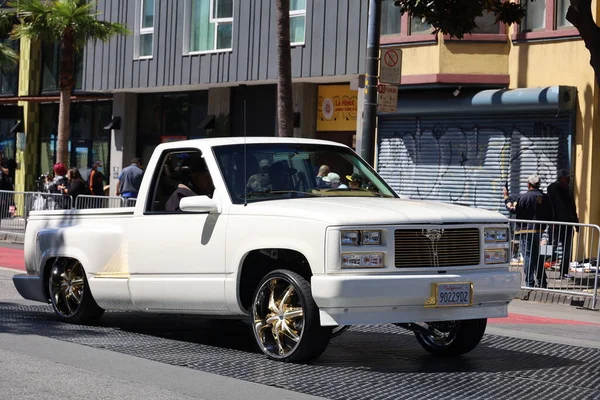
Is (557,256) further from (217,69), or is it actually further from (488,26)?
(217,69)

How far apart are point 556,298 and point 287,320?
821cm

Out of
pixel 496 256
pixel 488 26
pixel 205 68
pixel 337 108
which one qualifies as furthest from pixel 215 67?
pixel 496 256

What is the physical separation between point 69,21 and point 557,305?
18.8m

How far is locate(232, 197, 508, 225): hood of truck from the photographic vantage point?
8641mm

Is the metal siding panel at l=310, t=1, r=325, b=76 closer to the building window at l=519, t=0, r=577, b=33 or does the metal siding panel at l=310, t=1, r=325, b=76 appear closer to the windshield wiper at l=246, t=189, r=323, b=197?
the building window at l=519, t=0, r=577, b=33

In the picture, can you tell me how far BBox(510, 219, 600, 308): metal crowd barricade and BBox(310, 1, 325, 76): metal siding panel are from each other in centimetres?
1060

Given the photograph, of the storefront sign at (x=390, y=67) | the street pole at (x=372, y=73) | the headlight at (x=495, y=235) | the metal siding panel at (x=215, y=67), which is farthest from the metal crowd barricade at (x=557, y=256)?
the metal siding panel at (x=215, y=67)

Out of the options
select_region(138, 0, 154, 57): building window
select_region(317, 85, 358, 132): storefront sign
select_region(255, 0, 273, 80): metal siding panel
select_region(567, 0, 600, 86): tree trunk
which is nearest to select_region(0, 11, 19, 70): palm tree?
select_region(138, 0, 154, 57): building window

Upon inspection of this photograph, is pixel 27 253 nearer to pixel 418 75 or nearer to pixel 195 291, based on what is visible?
pixel 195 291

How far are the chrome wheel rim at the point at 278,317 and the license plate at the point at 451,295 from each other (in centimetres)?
97

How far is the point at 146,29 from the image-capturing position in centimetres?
3191

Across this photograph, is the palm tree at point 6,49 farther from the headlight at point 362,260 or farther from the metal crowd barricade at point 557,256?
the headlight at point 362,260

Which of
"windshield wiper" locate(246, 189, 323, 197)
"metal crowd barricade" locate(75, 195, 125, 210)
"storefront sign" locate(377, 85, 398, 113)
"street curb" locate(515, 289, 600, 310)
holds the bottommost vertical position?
"street curb" locate(515, 289, 600, 310)

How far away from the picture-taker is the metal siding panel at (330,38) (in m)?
26.2
